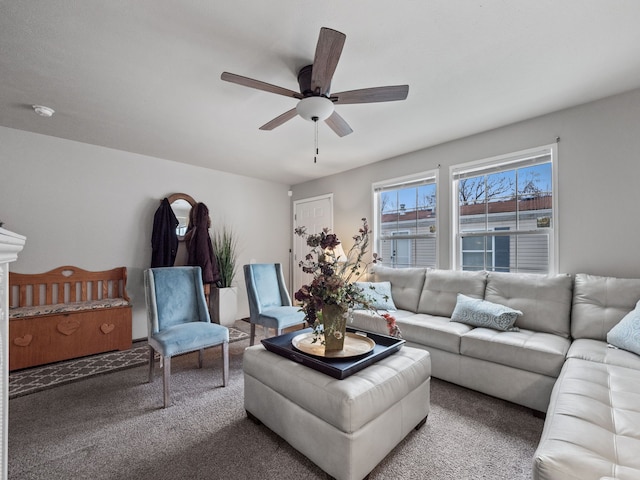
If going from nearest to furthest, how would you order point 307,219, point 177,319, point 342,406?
point 342,406, point 177,319, point 307,219

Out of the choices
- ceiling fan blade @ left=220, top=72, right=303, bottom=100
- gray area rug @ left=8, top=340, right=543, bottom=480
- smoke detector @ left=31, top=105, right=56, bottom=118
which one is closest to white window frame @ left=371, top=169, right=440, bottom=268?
gray area rug @ left=8, top=340, right=543, bottom=480

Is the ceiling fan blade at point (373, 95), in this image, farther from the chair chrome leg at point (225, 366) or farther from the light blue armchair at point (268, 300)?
the chair chrome leg at point (225, 366)

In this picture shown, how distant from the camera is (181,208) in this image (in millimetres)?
4254

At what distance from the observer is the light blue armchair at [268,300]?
122 inches

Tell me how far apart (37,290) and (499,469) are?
4.48 meters

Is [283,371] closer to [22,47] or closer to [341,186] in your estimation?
[22,47]

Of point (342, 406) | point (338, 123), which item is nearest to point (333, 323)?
point (342, 406)

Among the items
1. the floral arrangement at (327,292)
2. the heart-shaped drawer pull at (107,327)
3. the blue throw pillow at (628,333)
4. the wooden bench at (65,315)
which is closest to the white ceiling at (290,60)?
the floral arrangement at (327,292)

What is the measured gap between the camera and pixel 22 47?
1880 millimetres

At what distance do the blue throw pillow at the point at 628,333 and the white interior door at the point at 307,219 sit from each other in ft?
11.6

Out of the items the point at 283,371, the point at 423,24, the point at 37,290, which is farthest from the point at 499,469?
the point at 37,290

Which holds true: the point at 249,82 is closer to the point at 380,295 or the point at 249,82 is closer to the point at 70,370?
the point at 380,295

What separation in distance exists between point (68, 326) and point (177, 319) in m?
1.35

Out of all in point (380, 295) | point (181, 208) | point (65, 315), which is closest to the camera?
point (65, 315)
